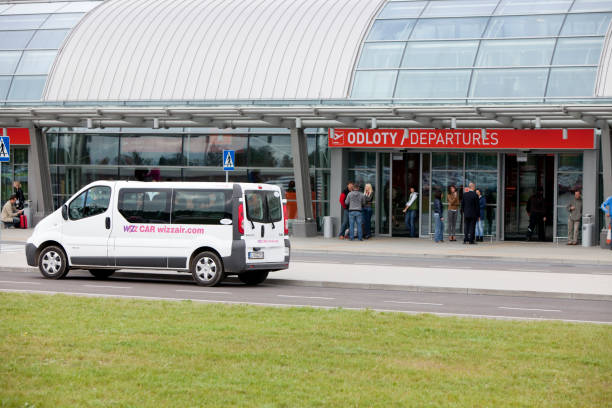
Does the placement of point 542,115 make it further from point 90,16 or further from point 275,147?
point 90,16

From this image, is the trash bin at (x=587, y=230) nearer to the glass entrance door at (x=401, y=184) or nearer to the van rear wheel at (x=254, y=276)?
the glass entrance door at (x=401, y=184)

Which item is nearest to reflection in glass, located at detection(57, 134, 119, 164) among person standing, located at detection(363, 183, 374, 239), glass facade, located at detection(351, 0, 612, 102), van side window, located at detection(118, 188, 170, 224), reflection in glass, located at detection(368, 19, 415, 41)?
glass facade, located at detection(351, 0, 612, 102)

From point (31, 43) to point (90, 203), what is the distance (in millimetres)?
22150

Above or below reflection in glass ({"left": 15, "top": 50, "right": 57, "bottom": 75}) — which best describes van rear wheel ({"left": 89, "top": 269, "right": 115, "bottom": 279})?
below

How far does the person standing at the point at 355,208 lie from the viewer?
30922 millimetres

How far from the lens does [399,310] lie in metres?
14.1

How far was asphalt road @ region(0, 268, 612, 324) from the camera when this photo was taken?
46.8 ft

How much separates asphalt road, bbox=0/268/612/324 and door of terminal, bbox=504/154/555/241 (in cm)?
1534

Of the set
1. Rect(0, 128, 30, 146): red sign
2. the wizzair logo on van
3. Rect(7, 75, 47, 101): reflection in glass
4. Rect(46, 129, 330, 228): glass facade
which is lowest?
the wizzair logo on van

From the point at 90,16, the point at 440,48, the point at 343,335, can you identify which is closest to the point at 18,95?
the point at 90,16

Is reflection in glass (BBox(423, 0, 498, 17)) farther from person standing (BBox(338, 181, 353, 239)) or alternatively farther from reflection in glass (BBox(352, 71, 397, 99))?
person standing (BBox(338, 181, 353, 239))

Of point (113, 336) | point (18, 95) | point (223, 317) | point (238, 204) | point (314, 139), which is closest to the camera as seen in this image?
point (113, 336)

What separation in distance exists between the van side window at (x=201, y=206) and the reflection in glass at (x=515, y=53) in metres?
15.7

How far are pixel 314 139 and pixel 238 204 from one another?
1597 centimetres
